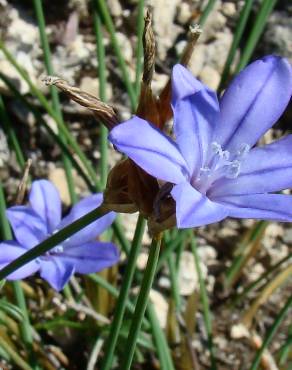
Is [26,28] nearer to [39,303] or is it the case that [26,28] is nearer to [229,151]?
[39,303]

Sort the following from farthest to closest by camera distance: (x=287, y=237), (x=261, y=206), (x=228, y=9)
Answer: (x=228, y=9)
(x=287, y=237)
(x=261, y=206)

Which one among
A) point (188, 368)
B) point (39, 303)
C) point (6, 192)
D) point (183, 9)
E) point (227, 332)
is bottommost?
point (227, 332)

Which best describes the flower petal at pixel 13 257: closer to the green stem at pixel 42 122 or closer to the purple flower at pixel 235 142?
the green stem at pixel 42 122

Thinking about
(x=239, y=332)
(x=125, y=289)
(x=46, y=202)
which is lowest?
(x=239, y=332)

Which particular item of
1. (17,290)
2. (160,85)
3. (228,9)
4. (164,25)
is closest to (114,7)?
(164,25)

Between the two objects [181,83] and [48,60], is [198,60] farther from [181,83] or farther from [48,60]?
[181,83]

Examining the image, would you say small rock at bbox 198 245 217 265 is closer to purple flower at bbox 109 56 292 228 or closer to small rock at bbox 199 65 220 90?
small rock at bbox 199 65 220 90

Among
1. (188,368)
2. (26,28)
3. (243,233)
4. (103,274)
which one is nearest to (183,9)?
(26,28)
